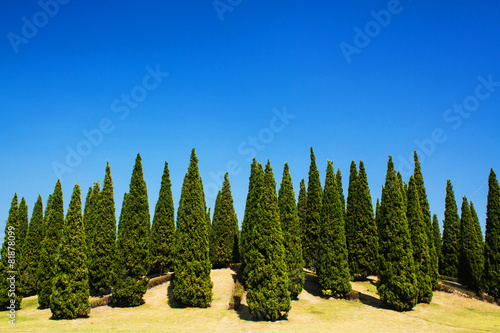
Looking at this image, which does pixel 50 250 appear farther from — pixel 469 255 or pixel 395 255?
pixel 469 255

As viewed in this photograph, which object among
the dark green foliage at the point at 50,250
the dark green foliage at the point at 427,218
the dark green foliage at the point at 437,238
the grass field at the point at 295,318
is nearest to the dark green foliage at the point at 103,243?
the dark green foliage at the point at 50,250

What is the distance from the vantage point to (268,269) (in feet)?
62.1

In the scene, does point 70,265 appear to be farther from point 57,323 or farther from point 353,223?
point 353,223

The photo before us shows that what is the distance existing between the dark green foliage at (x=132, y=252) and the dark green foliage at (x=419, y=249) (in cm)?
1917

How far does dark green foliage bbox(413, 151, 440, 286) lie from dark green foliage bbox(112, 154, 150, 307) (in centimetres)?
2309

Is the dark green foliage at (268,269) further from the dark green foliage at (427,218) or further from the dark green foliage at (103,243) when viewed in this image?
the dark green foliage at (427,218)

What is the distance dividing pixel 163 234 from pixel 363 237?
60.1 feet

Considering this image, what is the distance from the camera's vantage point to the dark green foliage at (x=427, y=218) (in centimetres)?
2759

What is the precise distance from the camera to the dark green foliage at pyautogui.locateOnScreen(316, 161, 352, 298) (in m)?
24.2

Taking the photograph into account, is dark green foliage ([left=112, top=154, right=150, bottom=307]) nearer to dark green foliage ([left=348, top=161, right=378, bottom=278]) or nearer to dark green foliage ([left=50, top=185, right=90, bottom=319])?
dark green foliage ([left=50, top=185, right=90, bottom=319])

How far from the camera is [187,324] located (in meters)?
17.6

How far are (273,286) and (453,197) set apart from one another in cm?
2785

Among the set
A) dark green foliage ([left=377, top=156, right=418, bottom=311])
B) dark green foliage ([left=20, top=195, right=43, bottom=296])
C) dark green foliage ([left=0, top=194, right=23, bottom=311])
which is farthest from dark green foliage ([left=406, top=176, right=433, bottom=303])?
dark green foliage ([left=20, top=195, right=43, bottom=296])

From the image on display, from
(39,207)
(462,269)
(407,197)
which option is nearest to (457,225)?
(462,269)
